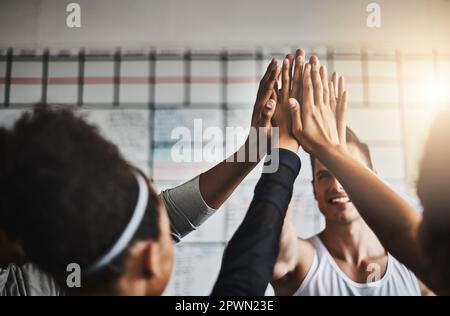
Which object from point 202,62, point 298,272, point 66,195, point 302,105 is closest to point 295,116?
point 302,105

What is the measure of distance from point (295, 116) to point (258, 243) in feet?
1.74

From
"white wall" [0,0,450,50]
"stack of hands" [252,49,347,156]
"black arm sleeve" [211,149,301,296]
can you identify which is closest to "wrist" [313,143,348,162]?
"stack of hands" [252,49,347,156]

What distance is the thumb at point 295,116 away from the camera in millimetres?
1566

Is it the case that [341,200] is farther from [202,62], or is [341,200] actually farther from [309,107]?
[202,62]

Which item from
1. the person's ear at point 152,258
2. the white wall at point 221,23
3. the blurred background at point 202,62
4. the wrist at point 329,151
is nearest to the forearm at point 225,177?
the blurred background at point 202,62

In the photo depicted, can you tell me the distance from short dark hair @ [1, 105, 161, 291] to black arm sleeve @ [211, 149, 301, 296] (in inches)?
9.1

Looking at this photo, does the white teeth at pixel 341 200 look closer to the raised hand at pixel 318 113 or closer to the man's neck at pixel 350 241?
the man's neck at pixel 350 241

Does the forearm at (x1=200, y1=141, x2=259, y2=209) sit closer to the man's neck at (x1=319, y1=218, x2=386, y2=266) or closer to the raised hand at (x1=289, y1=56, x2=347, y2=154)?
the raised hand at (x1=289, y1=56, x2=347, y2=154)

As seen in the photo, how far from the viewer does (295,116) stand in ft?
5.16

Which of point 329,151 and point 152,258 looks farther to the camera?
point 329,151

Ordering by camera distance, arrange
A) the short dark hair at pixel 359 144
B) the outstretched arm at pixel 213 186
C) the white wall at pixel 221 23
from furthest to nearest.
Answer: the white wall at pixel 221 23, the short dark hair at pixel 359 144, the outstretched arm at pixel 213 186

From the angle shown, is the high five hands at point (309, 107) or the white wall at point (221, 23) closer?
the high five hands at point (309, 107)

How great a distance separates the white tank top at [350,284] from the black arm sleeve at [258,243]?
12.9 inches

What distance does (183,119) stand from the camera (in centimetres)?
171
